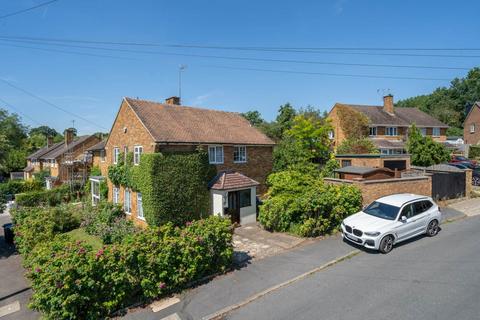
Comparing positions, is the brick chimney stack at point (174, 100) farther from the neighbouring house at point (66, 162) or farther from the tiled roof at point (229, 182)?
the neighbouring house at point (66, 162)

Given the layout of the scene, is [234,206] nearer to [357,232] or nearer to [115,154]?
[357,232]

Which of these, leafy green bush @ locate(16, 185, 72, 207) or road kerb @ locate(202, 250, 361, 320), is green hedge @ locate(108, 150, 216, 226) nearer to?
road kerb @ locate(202, 250, 361, 320)

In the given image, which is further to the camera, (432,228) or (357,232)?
(432,228)

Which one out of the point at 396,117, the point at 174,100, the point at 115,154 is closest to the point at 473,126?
the point at 396,117

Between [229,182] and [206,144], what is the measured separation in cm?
296

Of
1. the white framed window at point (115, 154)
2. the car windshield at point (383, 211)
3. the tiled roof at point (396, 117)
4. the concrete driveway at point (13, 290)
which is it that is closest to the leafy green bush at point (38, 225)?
the concrete driveway at point (13, 290)

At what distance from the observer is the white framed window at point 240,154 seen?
19.3 meters

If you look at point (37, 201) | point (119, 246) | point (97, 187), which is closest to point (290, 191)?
point (119, 246)

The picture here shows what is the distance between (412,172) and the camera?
19.4 metres

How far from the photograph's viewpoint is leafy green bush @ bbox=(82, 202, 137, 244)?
1473cm

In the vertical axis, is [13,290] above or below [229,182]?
below

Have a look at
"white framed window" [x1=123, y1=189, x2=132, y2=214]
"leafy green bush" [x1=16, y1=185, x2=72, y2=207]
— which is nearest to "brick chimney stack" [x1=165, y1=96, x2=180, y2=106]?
"white framed window" [x1=123, y1=189, x2=132, y2=214]

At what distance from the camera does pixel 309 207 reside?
12.8 meters

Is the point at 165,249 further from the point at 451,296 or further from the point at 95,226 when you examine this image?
the point at 95,226
